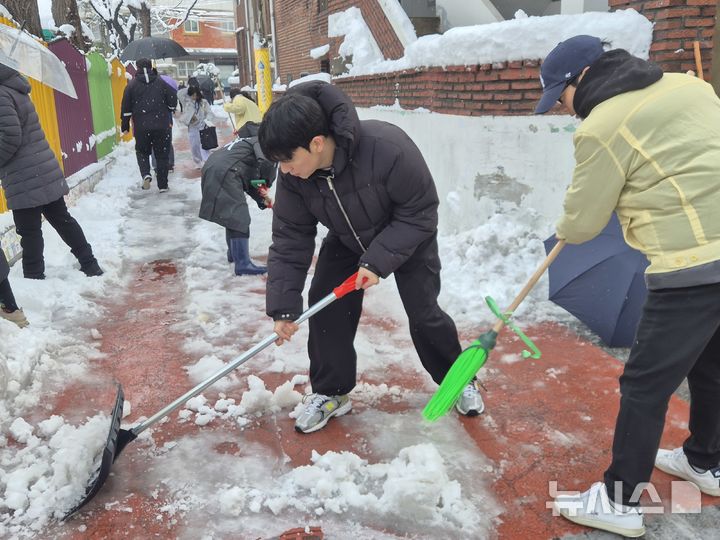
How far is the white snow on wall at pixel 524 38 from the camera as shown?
4508 millimetres

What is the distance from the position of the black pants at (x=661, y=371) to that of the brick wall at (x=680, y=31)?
9.82 ft

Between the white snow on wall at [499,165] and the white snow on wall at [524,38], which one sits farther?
the white snow on wall at [499,165]

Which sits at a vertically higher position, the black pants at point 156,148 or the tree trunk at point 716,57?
the tree trunk at point 716,57

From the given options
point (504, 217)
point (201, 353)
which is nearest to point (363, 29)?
point (504, 217)

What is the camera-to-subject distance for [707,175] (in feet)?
6.28

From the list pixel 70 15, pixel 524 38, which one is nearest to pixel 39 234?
pixel 524 38

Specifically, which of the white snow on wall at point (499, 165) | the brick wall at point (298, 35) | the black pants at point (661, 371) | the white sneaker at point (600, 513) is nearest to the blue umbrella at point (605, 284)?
the white snow on wall at point (499, 165)

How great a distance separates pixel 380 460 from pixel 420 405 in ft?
2.00

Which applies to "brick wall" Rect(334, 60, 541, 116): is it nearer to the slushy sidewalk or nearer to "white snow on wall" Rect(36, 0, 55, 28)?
the slushy sidewalk

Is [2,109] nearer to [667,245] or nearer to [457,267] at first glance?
[457,267]

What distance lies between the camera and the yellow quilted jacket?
1925 millimetres

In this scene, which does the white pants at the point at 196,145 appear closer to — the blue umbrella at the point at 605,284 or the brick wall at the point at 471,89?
the brick wall at the point at 471,89

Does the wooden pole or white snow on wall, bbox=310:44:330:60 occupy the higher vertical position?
white snow on wall, bbox=310:44:330:60

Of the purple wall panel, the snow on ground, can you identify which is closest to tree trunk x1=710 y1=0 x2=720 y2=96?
the snow on ground
